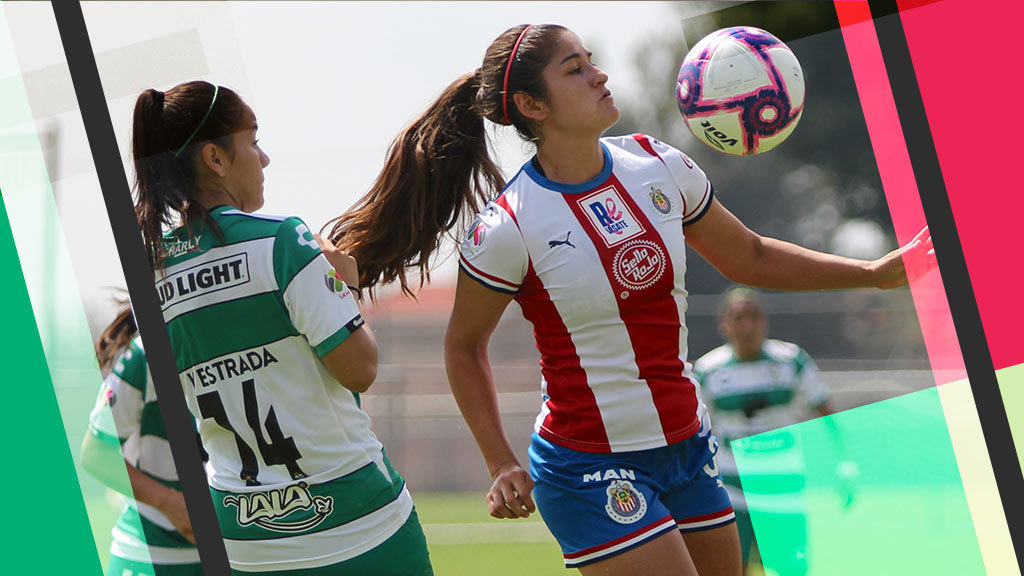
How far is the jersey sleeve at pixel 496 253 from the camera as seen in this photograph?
2.32m

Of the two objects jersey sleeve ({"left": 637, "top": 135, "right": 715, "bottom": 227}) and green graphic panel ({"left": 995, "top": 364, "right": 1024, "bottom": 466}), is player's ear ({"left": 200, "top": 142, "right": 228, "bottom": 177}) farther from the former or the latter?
green graphic panel ({"left": 995, "top": 364, "right": 1024, "bottom": 466})

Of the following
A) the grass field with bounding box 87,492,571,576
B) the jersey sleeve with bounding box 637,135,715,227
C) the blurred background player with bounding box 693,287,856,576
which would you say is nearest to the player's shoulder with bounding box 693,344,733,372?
the blurred background player with bounding box 693,287,856,576

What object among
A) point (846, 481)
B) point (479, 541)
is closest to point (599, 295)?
point (846, 481)

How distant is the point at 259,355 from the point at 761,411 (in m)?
3.35

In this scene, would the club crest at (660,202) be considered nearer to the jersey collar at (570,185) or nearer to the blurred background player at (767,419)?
the jersey collar at (570,185)

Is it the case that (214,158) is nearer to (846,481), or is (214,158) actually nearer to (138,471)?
(138,471)

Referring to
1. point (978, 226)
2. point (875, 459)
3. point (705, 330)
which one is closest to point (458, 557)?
point (705, 330)

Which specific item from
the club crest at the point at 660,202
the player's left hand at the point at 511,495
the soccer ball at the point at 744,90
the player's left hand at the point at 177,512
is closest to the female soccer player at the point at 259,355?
the player's left hand at the point at 177,512

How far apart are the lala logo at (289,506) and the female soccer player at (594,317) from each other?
17.6 inches

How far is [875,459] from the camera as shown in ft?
17.7

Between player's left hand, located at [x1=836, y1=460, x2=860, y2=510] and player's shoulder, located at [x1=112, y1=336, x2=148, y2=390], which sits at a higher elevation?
player's shoulder, located at [x1=112, y1=336, x2=148, y2=390]

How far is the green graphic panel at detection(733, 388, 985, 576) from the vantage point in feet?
15.3

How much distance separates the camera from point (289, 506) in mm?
2105

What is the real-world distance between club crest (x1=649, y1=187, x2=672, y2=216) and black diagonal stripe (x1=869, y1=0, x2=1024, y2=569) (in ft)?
2.05
